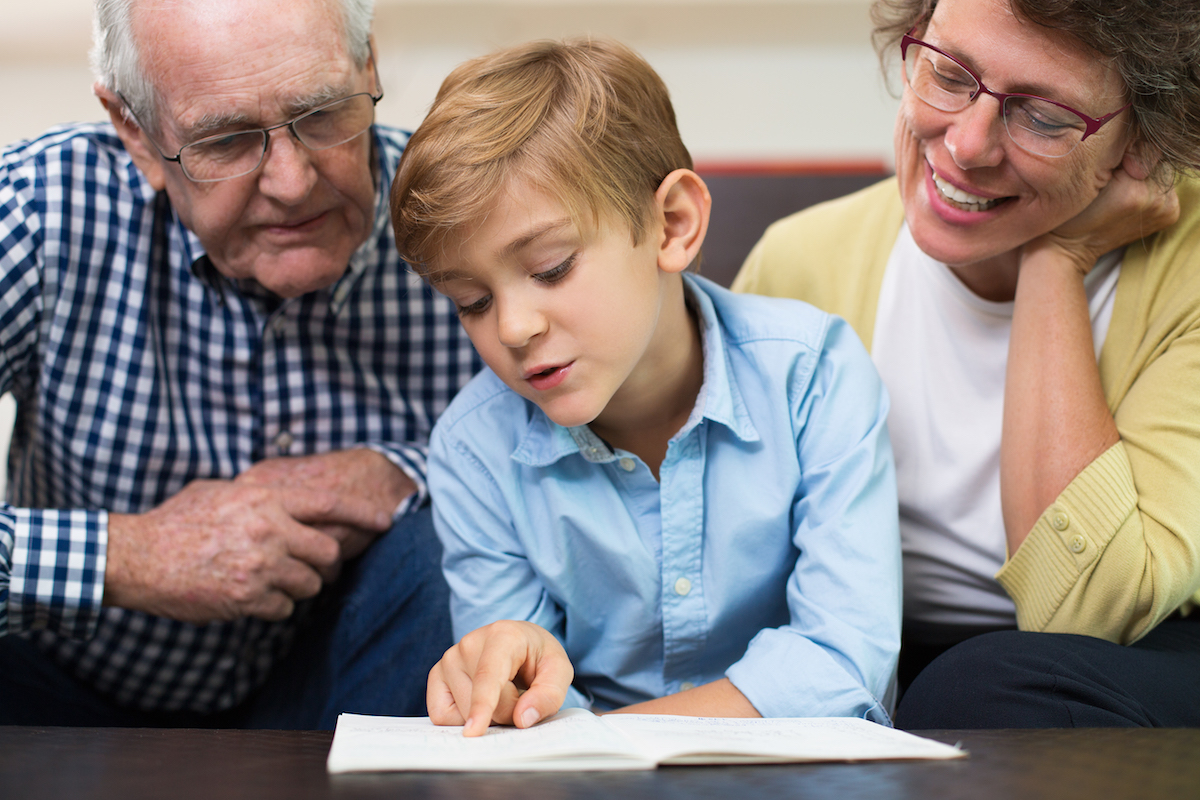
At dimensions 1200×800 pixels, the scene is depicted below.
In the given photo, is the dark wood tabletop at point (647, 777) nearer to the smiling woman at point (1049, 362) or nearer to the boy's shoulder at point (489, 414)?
the smiling woman at point (1049, 362)

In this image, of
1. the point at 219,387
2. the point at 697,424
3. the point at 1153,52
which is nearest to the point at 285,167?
the point at 219,387

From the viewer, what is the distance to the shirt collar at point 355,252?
4.40ft

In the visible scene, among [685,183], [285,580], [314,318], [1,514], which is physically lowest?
[285,580]

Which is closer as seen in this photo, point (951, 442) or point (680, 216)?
point (680, 216)

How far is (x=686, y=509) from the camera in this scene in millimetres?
1068

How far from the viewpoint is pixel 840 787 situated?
1.86ft

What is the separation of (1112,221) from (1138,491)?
31cm

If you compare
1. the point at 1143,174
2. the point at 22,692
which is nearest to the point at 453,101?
the point at 1143,174

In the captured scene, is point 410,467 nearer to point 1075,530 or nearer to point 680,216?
point 680,216

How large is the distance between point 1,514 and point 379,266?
59 cm

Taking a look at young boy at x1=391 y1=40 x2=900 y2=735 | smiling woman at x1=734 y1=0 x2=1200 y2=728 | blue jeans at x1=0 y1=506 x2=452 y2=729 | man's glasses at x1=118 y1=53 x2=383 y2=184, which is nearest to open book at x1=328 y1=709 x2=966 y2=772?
young boy at x1=391 y1=40 x2=900 y2=735

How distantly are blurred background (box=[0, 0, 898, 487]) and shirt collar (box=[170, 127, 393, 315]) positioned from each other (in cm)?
159

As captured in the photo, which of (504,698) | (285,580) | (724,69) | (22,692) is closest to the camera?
(504,698)

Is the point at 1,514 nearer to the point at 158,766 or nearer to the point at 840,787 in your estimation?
the point at 158,766
